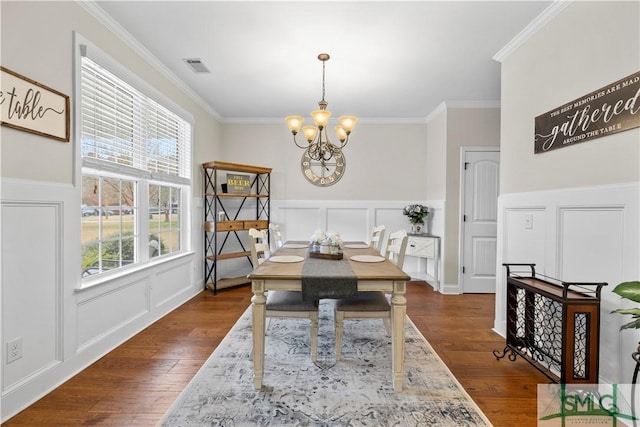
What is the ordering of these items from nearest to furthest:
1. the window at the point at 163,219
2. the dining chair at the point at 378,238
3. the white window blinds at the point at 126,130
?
1. the white window blinds at the point at 126,130
2. the window at the point at 163,219
3. the dining chair at the point at 378,238

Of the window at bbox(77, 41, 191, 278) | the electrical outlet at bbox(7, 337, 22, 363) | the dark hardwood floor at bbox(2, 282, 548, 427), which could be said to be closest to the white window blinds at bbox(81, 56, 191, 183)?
the window at bbox(77, 41, 191, 278)

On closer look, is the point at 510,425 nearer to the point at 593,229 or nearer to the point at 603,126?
the point at 593,229

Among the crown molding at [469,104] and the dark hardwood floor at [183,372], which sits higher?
the crown molding at [469,104]

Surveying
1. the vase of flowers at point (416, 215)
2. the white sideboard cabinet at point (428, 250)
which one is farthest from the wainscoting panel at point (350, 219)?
the white sideboard cabinet at point (428, 250)

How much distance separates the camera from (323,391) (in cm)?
196

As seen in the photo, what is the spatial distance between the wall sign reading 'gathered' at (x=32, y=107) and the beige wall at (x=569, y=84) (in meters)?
3.38

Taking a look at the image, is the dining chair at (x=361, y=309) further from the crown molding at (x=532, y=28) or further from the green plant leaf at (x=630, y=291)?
the crown molding at (x=532, y=28)

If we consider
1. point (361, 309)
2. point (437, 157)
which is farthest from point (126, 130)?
point (437, 157)

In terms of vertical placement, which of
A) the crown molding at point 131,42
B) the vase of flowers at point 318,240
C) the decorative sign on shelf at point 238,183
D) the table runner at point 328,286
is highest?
the crown molding at point 131,42

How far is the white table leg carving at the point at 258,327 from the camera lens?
1953 millimetres

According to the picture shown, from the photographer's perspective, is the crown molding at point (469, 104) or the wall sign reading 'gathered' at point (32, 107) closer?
the wall sign reading 'gathered' at point (32, 107)

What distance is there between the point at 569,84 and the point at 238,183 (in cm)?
378

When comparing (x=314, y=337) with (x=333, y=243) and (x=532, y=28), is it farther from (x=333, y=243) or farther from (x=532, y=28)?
(x=532, y=28)

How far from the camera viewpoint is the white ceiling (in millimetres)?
2256
